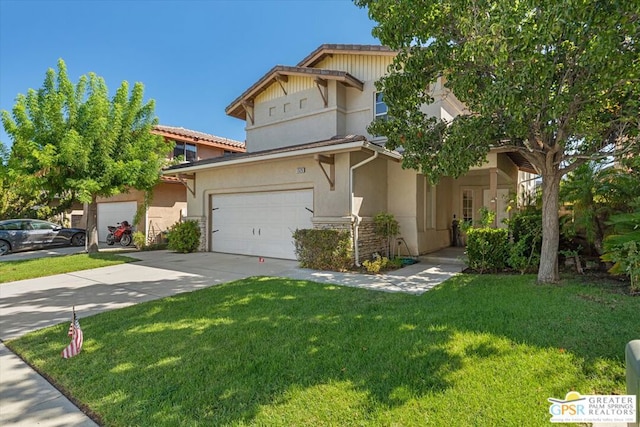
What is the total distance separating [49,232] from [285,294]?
1519 centimetres

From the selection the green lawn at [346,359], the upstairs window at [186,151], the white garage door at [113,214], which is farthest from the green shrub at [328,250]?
the upstairs window at [186,151]

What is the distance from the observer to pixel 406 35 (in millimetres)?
6012

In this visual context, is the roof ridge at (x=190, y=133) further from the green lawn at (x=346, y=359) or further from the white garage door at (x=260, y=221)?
the green lawn at (x=346, y=359)

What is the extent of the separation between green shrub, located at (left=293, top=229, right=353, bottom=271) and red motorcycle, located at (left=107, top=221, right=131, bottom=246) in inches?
438

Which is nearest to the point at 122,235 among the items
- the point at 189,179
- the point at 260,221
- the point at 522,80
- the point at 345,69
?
the point at 189,179

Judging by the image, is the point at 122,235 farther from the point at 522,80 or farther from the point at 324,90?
the point at 522,80

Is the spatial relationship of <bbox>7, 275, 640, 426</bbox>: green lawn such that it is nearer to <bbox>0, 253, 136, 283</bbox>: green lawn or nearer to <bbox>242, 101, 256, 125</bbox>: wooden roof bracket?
<bbox>0, 253, 136, 283</bbox>: green lawn

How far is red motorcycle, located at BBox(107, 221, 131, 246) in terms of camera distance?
16.1 m

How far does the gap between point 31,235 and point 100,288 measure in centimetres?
1100

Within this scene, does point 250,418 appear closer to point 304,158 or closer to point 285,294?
point 285,294

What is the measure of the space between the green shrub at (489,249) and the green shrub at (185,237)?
33.5 ft

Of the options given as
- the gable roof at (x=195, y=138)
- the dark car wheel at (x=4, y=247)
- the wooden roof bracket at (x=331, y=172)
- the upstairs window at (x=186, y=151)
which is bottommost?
the dark car wheel at (x=4, y=247)

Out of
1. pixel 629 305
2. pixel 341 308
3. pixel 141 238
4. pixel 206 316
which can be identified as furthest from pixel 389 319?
pixel 141 238

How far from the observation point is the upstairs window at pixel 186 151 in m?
18.4
